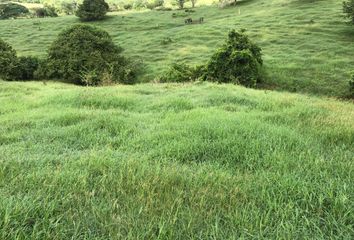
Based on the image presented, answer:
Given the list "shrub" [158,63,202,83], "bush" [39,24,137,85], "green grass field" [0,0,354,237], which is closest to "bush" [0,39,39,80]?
"bush" [39,24,137,85]

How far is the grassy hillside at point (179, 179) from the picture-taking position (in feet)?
10.8

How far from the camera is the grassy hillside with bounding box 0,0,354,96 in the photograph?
2645cm

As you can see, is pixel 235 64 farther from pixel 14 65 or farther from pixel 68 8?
pixel 68 8

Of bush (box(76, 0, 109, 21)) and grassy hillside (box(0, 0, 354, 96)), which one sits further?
bush (box(76, 0, 109, 21))

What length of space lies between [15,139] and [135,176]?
403 centimetres

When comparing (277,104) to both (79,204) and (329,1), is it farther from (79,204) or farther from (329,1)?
(329,1)

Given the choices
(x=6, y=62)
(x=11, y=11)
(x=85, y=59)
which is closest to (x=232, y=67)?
(x=85, y=59)

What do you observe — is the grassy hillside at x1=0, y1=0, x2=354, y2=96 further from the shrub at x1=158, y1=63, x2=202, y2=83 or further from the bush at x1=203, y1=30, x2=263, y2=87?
the shrub at x1=158, y1=63, x2=202, y2=83

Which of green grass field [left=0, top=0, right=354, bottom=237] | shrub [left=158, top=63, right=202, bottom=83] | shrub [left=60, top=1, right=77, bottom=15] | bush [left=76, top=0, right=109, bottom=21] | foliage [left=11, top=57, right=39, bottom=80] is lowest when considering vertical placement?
shrub [left=158, top=63, right=202, bottom=83]

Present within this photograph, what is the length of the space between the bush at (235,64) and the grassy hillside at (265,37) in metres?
2.23

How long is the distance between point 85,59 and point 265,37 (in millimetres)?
21377

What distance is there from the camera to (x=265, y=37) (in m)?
36.9

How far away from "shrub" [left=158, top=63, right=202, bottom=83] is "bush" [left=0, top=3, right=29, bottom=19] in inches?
2477

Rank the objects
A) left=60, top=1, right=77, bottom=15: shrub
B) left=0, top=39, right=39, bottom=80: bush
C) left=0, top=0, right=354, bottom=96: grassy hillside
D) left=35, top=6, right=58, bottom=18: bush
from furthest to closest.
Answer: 1. left=60, top=1, right=77, bottom=15: shrub
2. left=35, top=6, right=58, bottom=18: bush
3. left=0, top=39, right=39, bottom=80: bush
4. left=0, top=0, right=354, bottom=96: grassy hillside
